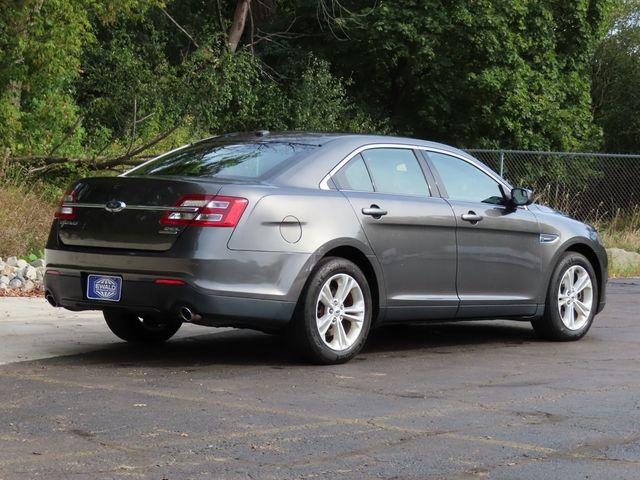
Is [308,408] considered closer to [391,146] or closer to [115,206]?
[115,206]

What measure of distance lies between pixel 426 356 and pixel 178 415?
3.18 metres

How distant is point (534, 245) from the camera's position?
1017cm

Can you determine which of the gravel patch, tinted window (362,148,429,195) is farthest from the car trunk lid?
the gravel patch

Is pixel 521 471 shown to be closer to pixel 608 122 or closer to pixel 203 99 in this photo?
pixel 203 99

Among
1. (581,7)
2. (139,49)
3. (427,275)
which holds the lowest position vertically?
(427,275)

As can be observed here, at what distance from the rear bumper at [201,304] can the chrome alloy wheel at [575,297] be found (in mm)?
3092

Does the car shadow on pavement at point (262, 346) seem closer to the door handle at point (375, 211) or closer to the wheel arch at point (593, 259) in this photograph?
the wheel arch at point (593, 259)

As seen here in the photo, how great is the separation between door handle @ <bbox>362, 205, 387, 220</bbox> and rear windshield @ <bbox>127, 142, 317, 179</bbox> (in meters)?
0.60

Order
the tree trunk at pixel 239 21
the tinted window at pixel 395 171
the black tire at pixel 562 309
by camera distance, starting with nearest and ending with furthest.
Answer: the tinted window at pixel 395 171
the black tire at pixel 562 309
the tree trunk at pixel 239 21

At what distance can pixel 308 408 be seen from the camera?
7.00 m

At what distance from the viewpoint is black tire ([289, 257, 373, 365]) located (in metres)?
8.38

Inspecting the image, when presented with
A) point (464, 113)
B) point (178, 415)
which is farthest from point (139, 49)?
point (178, 415)

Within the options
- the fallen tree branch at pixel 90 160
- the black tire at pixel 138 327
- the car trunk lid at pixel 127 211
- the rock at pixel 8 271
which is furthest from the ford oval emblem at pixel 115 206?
the fallen tree branch at pixel 90 160

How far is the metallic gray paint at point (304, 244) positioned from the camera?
8.12m
